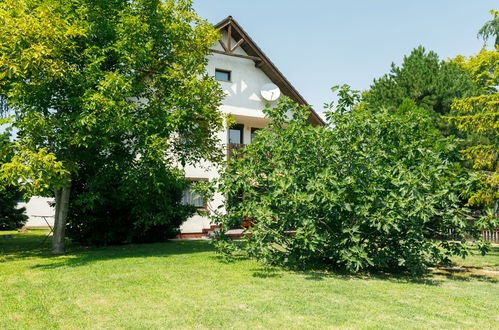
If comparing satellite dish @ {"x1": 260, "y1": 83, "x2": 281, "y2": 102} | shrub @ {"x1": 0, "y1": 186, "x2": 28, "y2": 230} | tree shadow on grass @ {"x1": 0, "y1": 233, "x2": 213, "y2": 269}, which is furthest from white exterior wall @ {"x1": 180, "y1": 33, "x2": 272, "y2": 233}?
shrub @ {"x1": 0, "y1": 186, "x2": 28, "y2": 230}

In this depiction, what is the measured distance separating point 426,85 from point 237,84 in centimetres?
1155

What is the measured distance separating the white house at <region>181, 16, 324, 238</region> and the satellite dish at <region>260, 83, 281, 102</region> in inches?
5.9

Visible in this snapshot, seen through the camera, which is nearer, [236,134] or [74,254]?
[74,254]

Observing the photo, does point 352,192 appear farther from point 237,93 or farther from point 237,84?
point 237,84

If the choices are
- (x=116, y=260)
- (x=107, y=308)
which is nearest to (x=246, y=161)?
(x=116, y=260)

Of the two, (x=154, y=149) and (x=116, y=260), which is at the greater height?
(x=154, y=149)

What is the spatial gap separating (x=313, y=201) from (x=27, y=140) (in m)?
7.67

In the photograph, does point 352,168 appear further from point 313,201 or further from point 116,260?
point 116,260

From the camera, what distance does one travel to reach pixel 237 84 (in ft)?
69.2

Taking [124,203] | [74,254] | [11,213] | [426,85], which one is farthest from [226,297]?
[426,85]

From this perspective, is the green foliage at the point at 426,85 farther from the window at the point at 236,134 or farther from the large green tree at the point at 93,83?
the large green tree at the point at 93,83

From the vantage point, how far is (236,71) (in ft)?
69.4

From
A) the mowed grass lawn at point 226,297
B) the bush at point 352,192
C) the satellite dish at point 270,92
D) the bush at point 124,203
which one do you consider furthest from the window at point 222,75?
the mowed grass lawn at point 226,297

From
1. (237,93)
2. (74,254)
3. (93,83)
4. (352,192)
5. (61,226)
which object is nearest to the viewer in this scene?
(352,192)
